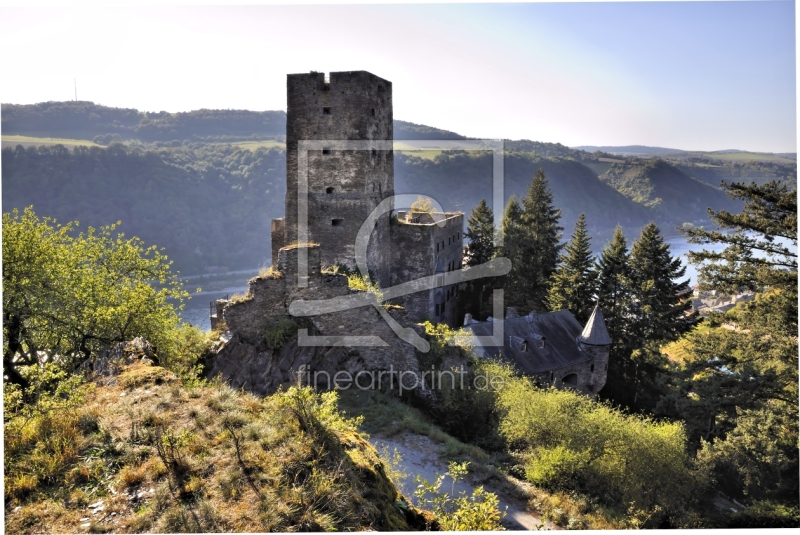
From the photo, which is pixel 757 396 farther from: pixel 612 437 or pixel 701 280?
pixel 612 437

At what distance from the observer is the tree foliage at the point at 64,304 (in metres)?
10.5

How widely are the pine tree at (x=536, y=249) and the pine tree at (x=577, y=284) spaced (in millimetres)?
1563

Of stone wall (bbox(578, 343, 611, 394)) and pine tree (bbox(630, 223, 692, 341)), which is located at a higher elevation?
pine tree (bbox(630, 223, 692, 341))

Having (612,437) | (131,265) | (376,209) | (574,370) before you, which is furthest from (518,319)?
(131,265)

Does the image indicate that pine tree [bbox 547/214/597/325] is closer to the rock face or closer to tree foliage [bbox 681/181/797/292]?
tree foliage [bbox 681/181/797/292]

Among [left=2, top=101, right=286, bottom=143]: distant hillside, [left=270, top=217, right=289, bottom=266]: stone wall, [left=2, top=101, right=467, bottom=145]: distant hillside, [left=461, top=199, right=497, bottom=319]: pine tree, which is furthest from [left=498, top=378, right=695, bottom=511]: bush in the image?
[left=2, top=101, right=286, bottom=143]: distant hillside

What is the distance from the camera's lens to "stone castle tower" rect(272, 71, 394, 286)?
70.9 feet

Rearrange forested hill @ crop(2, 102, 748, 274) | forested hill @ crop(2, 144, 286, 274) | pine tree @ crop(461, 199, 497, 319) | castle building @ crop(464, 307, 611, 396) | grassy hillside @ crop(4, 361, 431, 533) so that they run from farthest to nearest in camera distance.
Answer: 1. forested hill @ crop(2, 102, 748, 274)
2. forested hill @ crop(2, 144, 286, 274)
3. pine tree @ crop(461, 199, 497, 319)
4. castle building @ crop(464, 307, 611, 396)
5. grassy hillside @ crop(4, 361, 431, 533)

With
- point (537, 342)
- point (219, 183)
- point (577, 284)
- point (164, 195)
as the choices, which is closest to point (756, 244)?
point (537, 342)

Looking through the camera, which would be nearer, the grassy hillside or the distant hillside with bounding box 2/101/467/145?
the grassy hillside

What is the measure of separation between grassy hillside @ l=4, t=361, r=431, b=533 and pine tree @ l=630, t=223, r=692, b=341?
2380 cm

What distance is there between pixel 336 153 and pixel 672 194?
91218mm

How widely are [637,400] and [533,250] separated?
10.6m

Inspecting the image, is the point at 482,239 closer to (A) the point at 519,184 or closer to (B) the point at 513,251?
(B) the point at 513,251
